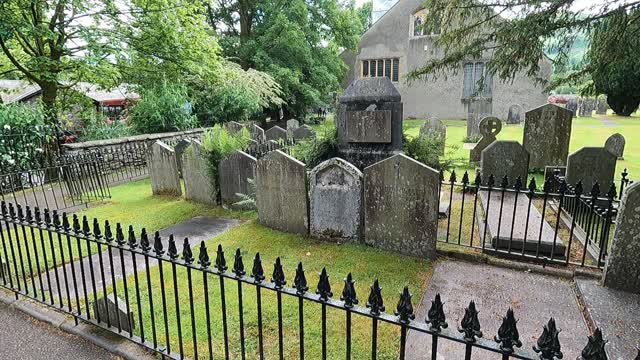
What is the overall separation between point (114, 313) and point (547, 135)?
1057cm

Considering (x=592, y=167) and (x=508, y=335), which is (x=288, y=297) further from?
(x=592, y=167)

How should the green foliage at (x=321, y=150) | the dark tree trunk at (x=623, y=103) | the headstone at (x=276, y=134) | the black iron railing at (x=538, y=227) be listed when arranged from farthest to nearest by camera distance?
1. the dark tree trunk at (x=623, y=103)
2. the headstone at (x=276, y=134)
3. the green foliage at (x=321, y=150)
4. the black iron railing at (x=538, y=227)

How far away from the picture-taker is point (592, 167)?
657 cm

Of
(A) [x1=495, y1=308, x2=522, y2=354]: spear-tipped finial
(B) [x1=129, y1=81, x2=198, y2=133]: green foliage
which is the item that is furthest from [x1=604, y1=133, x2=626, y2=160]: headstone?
(B) [x1=129, y1=81, x2=198, y2=133]: green foliage

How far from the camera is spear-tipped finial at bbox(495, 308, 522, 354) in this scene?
1.57 m

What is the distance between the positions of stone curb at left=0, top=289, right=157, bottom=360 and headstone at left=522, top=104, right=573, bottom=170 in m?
10.2

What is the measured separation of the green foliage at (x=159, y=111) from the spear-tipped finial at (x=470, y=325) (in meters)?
13.6

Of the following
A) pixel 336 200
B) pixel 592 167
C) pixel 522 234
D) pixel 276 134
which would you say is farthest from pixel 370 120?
pixel 276 134

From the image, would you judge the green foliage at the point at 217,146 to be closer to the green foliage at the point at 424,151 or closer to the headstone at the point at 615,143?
the green foliage at the point at 424,151

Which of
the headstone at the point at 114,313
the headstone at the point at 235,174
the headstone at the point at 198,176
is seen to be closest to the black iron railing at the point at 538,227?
the headstone at the point at 235,174

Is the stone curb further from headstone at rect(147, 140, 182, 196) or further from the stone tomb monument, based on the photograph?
headstone at rect(147, 140, 182, 196)

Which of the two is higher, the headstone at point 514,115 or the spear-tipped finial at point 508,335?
the headstone at point 514,115

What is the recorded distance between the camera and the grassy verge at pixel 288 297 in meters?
3.27

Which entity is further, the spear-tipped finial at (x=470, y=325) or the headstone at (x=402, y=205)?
the headstone at (x=402, y=205)
